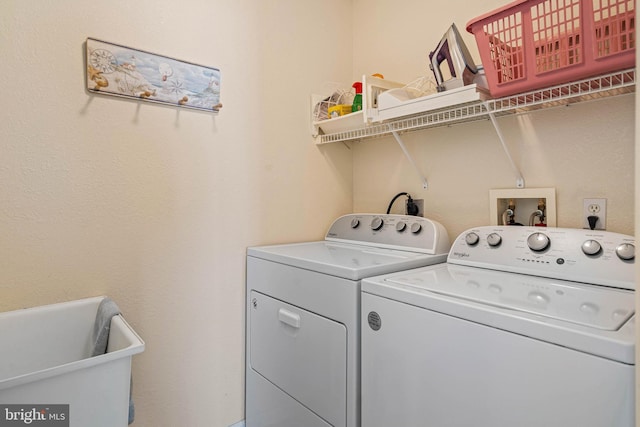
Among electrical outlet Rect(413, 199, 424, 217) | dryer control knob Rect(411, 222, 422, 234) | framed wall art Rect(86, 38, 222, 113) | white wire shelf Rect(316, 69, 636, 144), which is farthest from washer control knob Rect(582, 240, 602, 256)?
framed wall art Rect(86, 38, 222, 113)

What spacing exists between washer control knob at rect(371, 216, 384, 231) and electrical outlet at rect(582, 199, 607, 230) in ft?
2.65

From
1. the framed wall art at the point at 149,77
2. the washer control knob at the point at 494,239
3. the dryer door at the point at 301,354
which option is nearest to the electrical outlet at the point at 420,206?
the washer control knob at the point at 494,239

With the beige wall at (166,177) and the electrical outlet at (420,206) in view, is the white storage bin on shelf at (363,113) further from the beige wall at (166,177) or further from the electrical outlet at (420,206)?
the electrical outlet at (420,206)

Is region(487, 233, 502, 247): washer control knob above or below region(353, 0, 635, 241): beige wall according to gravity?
below

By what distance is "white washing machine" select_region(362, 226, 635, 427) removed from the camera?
26.5 inches

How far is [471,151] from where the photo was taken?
5.30 feet

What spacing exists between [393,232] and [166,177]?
104 cm

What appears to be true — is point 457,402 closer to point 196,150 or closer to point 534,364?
point 534,364

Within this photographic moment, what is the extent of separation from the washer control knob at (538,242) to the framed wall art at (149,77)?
138cm

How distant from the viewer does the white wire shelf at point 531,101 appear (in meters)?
1.04

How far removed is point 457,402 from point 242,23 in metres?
1.74

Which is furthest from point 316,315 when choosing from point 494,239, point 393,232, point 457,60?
point 457,60

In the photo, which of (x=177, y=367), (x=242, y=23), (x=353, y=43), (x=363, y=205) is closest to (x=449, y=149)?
(x=363, y=205)

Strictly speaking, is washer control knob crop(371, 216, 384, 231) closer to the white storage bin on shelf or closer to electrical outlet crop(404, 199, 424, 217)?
electrical outlet crop(404, 199, 424, 217)
